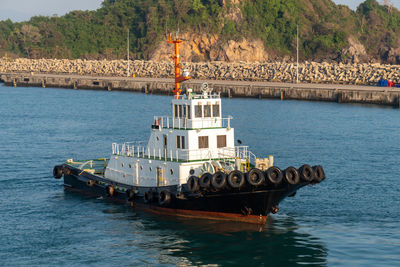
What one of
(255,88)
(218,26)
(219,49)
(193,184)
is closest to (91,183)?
(193,184)

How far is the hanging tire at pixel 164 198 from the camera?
27.0 metres

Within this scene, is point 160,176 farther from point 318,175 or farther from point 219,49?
point 219,49

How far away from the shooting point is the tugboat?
25188 mm

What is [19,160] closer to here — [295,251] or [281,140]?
[281,140]

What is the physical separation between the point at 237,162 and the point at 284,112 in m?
41.9

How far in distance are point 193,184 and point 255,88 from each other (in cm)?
5856

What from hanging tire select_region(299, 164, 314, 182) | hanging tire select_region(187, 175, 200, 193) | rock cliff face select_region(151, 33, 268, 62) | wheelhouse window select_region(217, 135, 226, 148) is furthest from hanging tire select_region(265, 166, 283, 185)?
rock cliff face select_region(151, 33, 268, 62)

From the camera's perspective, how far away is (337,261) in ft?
75.7

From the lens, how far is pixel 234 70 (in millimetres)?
100500

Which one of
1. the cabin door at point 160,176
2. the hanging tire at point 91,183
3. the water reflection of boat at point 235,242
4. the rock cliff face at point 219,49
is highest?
the rock cliff face at point 219,49

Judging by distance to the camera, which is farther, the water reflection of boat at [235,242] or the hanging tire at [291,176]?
the hanging tire at [291,176]

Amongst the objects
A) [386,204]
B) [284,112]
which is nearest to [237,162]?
[386,204]

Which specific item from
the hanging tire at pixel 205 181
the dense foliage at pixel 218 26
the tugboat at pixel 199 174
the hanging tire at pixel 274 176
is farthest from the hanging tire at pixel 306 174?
the dense foliage at pixel 218 26

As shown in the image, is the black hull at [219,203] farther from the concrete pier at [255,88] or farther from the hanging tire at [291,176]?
the concrete pier at [255,88]
